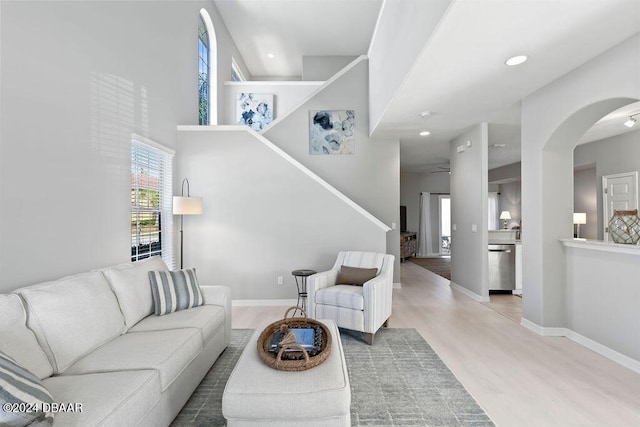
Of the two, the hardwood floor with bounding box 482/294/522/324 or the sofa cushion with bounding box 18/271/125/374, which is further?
the hardwood floor with bounding box 482/294/522/324

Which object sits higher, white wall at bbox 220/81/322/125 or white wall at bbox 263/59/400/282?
white wall at bbox 220/81/322/125

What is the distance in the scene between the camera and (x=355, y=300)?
321 centimetres

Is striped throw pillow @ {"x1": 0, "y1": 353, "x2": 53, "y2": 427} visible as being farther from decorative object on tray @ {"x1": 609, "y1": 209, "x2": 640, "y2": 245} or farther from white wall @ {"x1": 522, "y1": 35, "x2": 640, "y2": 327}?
decorative object on tray @ {"x1": 609, "y1": 209, "x2": 640, "y2": 245}

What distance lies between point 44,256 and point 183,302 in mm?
1046

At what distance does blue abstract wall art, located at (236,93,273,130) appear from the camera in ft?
22.1

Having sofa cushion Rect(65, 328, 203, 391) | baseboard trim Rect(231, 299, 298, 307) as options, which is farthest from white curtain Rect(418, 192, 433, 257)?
sofa cushion Rect(65, 328, 203, 391)

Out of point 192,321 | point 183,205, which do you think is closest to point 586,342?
point 192,321

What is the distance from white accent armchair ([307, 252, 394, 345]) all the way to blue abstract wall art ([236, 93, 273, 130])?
4.36 meters

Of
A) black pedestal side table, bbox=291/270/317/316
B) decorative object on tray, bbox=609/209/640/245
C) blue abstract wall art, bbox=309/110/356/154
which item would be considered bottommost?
black pedestal side table, bbox=291/270/317/316

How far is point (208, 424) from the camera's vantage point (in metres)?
1.92

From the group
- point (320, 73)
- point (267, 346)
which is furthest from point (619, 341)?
point (320, 73)

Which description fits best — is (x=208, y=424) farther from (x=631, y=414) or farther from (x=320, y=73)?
(x=320, y=73)

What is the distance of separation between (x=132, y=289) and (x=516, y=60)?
378cm

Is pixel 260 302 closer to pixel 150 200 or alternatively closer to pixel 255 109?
pixel 150 200
